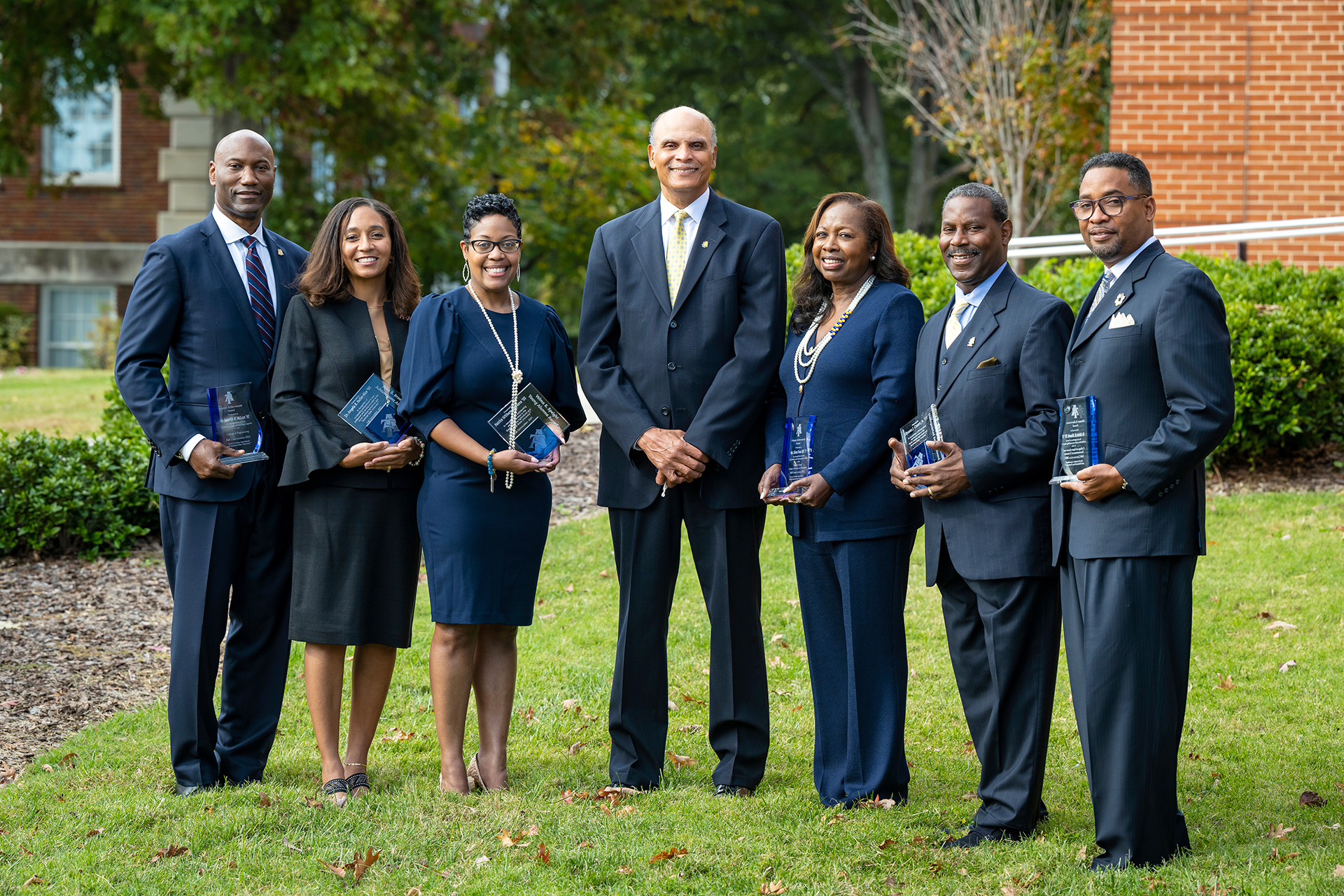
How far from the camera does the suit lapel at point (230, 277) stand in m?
5.30

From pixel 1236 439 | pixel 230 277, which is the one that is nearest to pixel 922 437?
pixel 230 277

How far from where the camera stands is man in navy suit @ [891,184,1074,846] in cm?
454

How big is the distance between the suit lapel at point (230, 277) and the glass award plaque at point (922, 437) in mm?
2579

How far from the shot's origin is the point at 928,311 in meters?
10.9

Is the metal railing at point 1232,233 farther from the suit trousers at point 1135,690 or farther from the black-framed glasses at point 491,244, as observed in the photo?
the suit trousers at point 1135,690

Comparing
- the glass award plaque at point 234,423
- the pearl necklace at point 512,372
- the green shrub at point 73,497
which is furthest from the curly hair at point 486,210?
the green shrub at point 73,497

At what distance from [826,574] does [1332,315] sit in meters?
6.05

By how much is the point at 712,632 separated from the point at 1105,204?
2.24m

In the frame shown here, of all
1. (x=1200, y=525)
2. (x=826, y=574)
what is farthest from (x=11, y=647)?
(x=1200, y=525)

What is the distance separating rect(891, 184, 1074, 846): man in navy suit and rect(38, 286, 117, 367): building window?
2086 centimetres

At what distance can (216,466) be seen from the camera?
199 inches

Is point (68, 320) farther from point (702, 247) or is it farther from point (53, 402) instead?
point (702, 247)

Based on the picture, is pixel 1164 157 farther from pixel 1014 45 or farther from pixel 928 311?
Result: pixel 1014 45

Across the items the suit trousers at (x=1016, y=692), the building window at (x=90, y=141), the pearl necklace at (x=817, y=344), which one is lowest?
the suit trousers at (x=1016, y=692)
